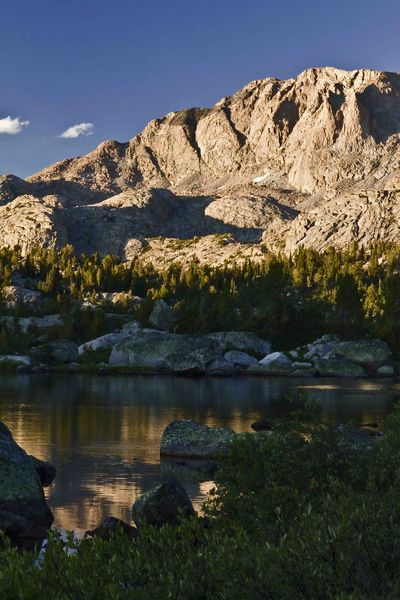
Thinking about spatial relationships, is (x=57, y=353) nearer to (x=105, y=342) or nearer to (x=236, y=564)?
(x=105, y=342)

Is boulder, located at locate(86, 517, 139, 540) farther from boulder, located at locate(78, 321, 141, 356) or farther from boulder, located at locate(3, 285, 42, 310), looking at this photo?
boulder, located at locate(3, 285, 42, 310)

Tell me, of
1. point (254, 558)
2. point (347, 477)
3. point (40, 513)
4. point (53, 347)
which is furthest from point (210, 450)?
point (53, 347)

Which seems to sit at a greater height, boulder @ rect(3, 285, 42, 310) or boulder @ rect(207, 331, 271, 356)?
boulder @ rect(3, 285, 42, 310)

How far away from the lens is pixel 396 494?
53.9 ft

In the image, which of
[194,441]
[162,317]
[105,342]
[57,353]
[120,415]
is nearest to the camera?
[194,441]

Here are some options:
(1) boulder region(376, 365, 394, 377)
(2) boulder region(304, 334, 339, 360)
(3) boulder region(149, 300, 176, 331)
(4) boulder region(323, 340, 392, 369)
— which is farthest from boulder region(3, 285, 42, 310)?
(1) boulder region(376, 365, 394, 377)

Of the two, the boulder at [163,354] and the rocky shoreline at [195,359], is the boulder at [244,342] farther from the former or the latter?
the boulder at [163,354]

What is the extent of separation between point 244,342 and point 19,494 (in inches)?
4326

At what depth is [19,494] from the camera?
1150 inches

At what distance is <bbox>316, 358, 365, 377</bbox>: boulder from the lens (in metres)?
112

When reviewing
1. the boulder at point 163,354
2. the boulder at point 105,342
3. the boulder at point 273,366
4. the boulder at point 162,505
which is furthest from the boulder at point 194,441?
Result: the boulder at point 105,342

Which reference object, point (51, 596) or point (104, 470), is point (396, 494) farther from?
point (104, 470)

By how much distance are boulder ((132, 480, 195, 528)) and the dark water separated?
6.82ft

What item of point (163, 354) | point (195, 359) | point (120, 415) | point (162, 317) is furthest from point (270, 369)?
point (120, 415)
